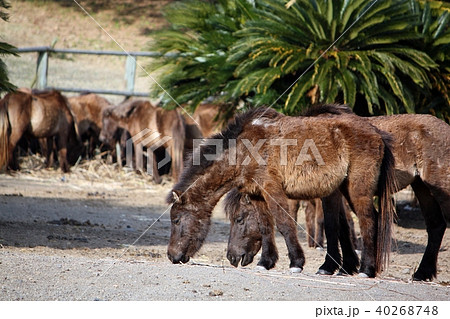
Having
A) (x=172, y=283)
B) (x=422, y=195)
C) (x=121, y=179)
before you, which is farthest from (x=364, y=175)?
(x=121, y=179)

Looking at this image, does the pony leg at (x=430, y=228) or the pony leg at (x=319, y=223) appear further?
the pony leg at (x=319, y=223)

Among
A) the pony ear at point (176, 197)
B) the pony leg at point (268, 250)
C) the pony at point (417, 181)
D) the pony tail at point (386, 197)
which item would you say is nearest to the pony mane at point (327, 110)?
the pony at point (417, 181)

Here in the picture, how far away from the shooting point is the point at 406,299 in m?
5.27

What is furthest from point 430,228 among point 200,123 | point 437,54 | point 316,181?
point 200,123

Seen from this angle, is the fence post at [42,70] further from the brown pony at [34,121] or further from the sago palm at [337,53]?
the sago palm at [337,53]

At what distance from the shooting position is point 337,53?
30.9 ft

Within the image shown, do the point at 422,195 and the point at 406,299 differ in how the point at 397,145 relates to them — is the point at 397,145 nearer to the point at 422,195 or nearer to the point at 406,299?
the point at 422,195

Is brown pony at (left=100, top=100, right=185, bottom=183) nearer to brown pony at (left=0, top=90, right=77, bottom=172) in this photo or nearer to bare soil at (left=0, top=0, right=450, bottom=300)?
bare soil at (left=0, top=0, right=450, bottom=300)

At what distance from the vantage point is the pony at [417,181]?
23.5 feet

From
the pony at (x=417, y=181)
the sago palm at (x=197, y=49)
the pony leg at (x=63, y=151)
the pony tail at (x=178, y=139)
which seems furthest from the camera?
the pony leg at (x=63, y=151)

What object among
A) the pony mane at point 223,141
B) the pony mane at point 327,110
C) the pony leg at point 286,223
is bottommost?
the pony leg at point 286,223

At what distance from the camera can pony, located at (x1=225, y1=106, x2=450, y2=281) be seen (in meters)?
7.15

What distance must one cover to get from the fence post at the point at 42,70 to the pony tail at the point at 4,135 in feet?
13.1

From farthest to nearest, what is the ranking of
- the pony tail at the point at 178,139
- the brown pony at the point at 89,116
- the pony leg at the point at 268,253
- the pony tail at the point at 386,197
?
the brown pony at the point at 89,116 < the pony tail at the point at 178,139 < the pony leg at the point at 268,253 < the pony tail at the point at 386,197
